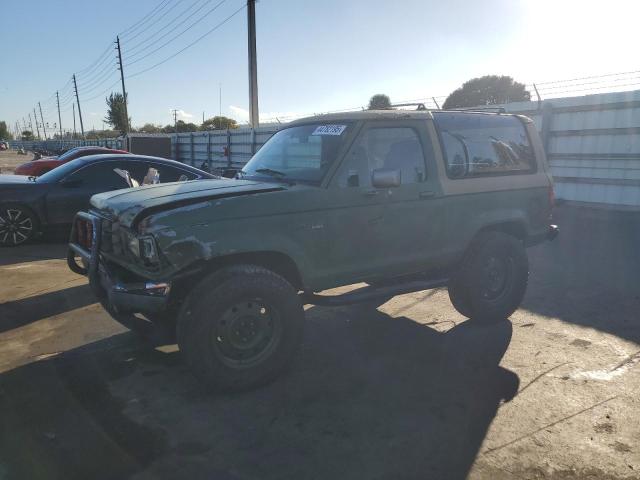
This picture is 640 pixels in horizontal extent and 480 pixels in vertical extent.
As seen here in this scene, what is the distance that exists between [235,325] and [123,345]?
1443 millimetres

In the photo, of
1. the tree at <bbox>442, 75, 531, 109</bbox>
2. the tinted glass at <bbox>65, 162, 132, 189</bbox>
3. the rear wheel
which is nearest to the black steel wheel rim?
the tinted glass at <bbox>65, 162, 132, 189</bbox>

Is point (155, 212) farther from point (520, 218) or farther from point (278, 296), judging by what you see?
point (520, 218)

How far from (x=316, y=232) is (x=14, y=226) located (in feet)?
20.1

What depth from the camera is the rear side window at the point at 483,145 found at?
14.8ft

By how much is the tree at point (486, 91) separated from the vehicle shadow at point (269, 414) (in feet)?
143

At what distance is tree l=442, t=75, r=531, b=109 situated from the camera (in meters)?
44.4

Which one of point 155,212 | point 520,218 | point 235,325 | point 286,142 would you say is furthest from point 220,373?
point 520,218

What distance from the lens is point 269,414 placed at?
10.4 feet

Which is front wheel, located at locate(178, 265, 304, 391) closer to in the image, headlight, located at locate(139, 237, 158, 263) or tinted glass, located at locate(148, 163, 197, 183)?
headlight, located at locate(139, 237, 158, 263)

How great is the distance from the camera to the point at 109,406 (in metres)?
3.23

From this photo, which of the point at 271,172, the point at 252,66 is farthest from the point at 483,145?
the point at 252,66

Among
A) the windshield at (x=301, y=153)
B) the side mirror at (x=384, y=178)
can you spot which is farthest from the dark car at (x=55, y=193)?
the side mirror at (x=384, y=178)

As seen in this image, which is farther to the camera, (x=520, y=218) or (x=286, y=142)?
(x=520, y=218)

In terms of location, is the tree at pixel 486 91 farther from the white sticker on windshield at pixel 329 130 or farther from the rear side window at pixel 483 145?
the white sticker on windshield at pixel 329 130
